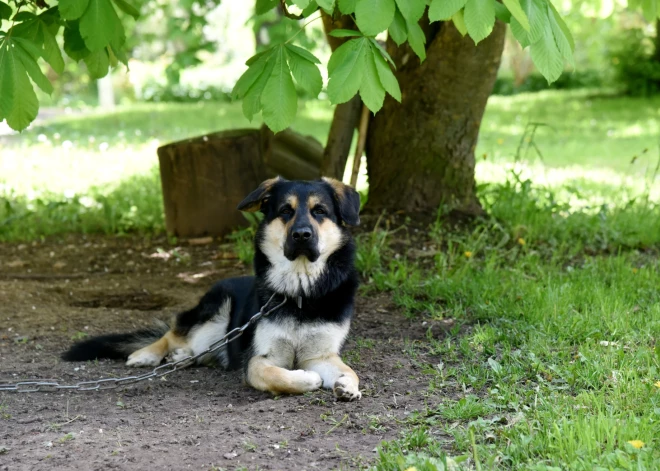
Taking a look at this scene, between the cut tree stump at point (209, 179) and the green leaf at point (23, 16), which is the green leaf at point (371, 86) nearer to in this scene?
the green leaf at point (23, 16)

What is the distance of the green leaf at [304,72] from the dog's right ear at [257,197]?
1.11m

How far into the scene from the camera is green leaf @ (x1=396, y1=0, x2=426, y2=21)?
359 cm

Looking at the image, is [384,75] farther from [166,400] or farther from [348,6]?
[166,400]

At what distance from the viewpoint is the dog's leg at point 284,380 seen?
4.46 metres

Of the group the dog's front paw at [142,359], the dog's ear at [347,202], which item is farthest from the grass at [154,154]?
the dog's front paw at [142,359]

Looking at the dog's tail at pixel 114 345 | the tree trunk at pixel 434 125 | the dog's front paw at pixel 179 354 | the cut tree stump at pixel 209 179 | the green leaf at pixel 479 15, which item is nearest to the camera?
the green leaf at pixel 479 15

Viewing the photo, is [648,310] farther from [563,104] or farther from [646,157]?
[563,104]

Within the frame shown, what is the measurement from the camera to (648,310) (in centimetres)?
539

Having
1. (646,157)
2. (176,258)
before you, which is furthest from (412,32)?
(646,157)

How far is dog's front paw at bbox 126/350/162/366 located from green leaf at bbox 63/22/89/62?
197cm

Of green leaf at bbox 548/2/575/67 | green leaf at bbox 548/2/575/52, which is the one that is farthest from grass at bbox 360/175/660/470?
green leaf at bbox 548/2/575/52

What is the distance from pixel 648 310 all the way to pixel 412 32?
260 cm

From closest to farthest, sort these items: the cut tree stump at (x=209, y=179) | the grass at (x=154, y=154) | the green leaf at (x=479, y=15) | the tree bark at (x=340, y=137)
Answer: the green leaf at (x=479, y=15)
the tree bark at (x=340, y=137)
the cut tree stump at (x=209, y=179)
the grass at (x=154, y=154)

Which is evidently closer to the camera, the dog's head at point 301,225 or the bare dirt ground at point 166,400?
the bare dirt ground at point 166,400
